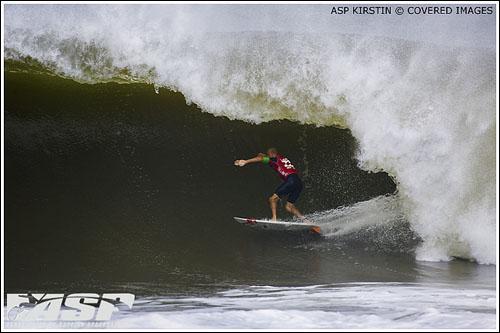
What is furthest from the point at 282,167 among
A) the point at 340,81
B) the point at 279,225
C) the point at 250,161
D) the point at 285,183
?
the point at 340,81

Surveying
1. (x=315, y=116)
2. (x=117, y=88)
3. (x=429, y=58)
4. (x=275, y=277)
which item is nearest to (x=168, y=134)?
(x=117, y=88)

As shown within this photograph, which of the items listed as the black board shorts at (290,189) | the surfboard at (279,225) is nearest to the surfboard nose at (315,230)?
the surfboard at (279,225)

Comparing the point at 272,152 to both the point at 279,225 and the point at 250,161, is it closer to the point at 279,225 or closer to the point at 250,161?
the point at 250,161

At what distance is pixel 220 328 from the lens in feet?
12.8

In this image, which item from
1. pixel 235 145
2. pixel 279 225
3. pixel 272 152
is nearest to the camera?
pixel 279 225

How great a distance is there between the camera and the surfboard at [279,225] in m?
5.07

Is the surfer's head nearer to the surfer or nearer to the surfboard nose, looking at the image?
the surfer

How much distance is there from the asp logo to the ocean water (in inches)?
10.8

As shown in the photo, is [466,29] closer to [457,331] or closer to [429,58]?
[429,58]

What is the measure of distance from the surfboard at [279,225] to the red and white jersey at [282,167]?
0.43 metres

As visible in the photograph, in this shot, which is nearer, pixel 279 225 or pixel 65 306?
pixel 65 306

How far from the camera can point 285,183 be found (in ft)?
16.9

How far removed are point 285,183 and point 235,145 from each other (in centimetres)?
66

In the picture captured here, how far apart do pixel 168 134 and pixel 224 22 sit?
1.19m
